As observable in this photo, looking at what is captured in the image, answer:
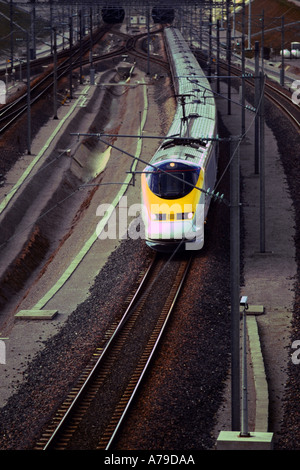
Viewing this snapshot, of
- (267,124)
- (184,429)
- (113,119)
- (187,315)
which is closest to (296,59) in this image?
(113,119)

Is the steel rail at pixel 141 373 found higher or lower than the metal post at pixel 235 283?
lower

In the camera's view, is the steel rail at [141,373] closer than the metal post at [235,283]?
No

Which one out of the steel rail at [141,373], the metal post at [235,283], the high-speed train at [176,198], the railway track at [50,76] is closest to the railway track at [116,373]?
the steel rail at [141,373]

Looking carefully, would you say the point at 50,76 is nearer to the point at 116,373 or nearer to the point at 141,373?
the point at 116,373

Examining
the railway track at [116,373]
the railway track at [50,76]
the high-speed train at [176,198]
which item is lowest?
the railway track at [50,76]

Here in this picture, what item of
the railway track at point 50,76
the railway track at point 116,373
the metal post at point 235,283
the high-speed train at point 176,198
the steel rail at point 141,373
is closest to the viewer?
the metal post at point 235,283

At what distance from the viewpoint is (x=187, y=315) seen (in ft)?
84.2

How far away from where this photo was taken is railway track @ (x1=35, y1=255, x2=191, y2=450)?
61.6 feet

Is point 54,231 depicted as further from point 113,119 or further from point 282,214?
point 113,119

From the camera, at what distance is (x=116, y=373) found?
72.8ft

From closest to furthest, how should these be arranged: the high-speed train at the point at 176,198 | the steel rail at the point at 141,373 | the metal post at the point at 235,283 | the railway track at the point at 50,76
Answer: the metal post at the point at 235,283 → the steel rail at the point at 141,373 → the high-speed train at the point at 176,198 → the railway track at the point at 50,76

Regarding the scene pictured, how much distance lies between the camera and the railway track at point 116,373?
18781 mm

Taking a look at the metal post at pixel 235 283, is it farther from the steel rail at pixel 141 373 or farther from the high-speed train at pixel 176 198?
the high-speed train at pixel 176 198

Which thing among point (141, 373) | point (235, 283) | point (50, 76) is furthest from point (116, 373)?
point (50, 76)
